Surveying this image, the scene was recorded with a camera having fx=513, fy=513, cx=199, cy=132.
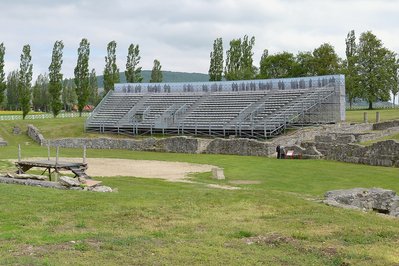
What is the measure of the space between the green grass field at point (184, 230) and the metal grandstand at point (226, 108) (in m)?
31.0

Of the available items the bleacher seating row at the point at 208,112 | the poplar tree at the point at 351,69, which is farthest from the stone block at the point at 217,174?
the poplar tree at the point at 351,69

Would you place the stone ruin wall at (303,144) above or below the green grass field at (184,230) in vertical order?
above

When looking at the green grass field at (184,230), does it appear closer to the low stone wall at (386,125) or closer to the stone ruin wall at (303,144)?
the stone ruin wall at (303,144)

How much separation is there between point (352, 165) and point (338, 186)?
30.0 ft

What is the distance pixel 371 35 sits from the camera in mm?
81125

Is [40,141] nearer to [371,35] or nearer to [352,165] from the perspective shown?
[352,165]

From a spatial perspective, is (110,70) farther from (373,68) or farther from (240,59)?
(373,68)

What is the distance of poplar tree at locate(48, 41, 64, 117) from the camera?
69.2 meters

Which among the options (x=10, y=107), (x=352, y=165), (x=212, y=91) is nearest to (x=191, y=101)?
(x=212, y=91)

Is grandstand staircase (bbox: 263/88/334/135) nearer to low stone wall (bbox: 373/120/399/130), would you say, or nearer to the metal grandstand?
the metal grandstand

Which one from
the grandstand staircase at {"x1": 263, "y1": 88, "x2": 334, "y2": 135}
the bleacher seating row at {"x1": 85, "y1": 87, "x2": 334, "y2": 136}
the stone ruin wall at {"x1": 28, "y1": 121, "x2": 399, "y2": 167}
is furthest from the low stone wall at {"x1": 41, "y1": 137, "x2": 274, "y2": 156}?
the grandstand staircase at {"x1": 263, "y1": 88, "x2": 334, "y2": 135}

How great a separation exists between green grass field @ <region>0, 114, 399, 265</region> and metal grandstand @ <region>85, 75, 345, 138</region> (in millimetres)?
30953

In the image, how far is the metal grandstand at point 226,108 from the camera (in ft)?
162

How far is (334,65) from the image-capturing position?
266 feet
